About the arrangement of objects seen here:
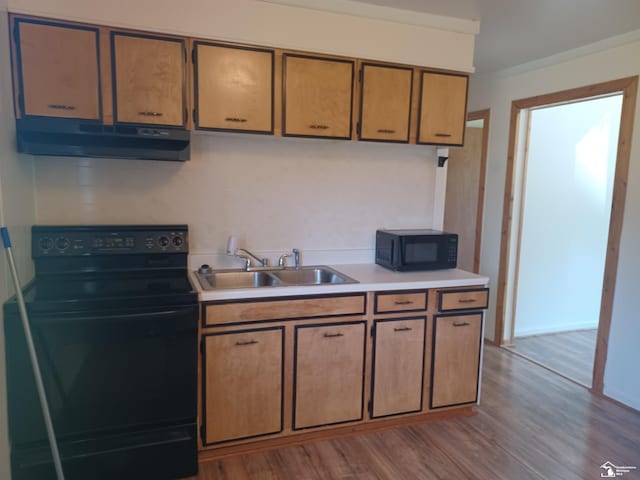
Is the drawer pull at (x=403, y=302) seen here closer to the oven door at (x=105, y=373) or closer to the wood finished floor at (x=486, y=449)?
the wood finished floor at (x=486, y=449)

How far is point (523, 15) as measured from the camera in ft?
8.86

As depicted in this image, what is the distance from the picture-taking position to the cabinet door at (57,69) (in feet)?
6.76

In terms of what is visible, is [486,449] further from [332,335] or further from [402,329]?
[332,335]

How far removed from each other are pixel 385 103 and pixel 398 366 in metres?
1.60

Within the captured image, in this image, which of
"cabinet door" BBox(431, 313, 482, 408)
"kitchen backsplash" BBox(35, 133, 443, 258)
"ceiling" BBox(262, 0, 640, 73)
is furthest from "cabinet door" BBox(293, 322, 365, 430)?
"ceiling" BBox(262, 0, 640, 73)

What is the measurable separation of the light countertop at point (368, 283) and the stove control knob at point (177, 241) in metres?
0.19

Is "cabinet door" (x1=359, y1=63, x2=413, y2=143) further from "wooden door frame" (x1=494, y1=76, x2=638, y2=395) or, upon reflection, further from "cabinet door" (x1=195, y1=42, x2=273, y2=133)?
"wooden door frame" (x1=494, y1=76, x2=638, y2=395)

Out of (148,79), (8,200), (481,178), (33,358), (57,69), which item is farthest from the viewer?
(481,178)

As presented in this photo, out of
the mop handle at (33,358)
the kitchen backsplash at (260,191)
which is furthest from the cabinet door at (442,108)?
the mop handle at (33,358)

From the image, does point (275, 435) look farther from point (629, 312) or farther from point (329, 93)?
point (629, 312)

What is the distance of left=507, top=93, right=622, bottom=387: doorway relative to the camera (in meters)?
4.08

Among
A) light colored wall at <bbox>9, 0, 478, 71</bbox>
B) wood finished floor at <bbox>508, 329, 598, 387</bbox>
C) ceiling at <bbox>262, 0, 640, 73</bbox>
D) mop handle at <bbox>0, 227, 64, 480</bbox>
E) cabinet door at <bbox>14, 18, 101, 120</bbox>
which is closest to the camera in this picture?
mop handle at <bbox>0, 227, 64, 480</bbox>

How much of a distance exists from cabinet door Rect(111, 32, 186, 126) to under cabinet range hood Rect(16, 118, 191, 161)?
67mm

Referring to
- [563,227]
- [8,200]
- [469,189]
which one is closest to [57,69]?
[8,200]
